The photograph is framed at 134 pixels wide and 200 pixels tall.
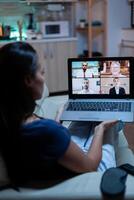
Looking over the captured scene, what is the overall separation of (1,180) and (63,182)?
204 mm

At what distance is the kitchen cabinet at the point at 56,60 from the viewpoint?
14.7ft

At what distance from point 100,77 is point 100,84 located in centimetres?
4

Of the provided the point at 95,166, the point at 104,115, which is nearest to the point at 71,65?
the point at 104,115

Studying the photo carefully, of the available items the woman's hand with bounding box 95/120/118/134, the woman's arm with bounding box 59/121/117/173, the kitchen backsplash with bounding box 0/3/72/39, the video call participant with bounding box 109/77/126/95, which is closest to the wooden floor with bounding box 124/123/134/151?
the video call participant with bounding box 109/77/126/95

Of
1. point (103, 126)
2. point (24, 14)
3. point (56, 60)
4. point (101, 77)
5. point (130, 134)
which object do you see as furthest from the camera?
point (24, 14)

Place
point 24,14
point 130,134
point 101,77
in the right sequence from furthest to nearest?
point 24,14
point 130,134
point 101,77

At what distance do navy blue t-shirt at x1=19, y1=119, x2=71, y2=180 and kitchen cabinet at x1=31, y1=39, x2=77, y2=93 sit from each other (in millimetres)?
3382

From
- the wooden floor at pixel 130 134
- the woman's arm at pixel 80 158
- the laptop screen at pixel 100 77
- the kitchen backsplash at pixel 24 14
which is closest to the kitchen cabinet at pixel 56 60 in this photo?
the kitchen backsplash at pixel 24 14

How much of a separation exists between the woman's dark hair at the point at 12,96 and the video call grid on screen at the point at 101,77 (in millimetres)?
787

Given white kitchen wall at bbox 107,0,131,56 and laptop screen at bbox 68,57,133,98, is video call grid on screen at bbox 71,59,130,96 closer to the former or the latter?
laptop screen at bbox 68,57,133,98

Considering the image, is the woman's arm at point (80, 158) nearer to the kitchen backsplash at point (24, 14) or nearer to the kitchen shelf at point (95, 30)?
the kitchen backsplash at point (24, 14)

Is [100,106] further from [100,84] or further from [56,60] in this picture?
[56,60]

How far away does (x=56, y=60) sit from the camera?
458cm

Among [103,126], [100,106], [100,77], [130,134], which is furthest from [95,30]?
[103,126]
